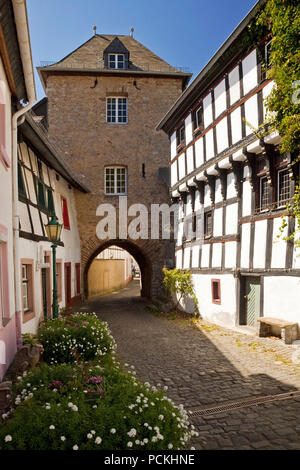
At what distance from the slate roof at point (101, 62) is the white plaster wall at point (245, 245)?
11.9 m

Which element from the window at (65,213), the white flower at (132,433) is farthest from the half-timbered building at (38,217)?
the white flower at (132,433)

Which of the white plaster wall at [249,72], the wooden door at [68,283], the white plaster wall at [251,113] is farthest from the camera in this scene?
the wooden door at [68,283]

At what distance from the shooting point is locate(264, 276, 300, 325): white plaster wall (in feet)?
25.0

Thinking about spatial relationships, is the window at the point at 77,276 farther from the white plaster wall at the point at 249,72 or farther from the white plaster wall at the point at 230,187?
the white plaster wall at the point at 249,72

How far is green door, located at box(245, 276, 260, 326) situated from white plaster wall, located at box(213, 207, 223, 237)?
6.54ft

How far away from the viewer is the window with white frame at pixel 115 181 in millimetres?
17500

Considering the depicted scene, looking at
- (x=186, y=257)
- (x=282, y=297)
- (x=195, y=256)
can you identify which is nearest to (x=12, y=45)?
(x=282, y=297)

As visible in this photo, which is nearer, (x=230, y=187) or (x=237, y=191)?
(x=237, y=191)

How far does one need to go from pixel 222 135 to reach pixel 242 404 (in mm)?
8044

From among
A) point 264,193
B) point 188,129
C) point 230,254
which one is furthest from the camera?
point 188,129

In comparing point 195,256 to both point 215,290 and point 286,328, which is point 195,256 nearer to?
point 215,290

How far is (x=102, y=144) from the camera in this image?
1736 centimetres

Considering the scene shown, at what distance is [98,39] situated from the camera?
19844 millimetres

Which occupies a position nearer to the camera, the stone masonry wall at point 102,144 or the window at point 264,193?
the window at point 264,193
